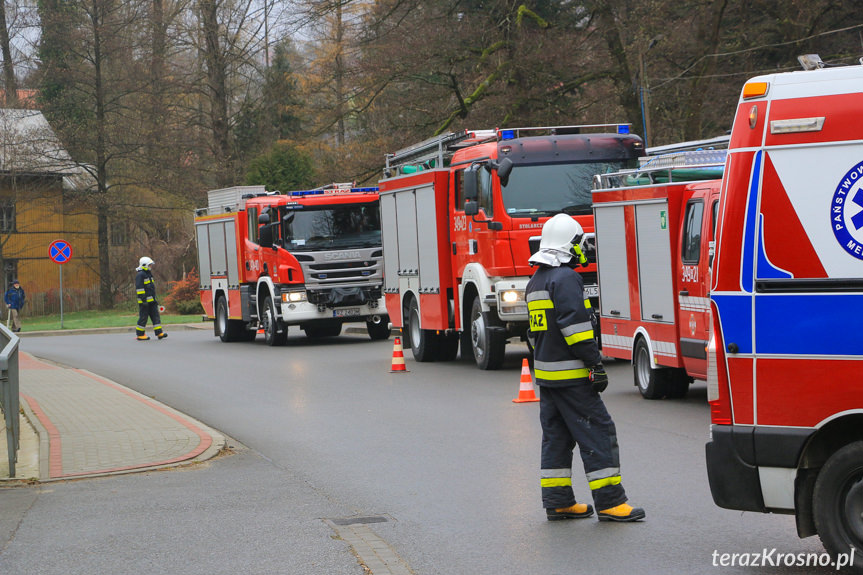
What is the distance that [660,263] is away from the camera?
1307 centimetres

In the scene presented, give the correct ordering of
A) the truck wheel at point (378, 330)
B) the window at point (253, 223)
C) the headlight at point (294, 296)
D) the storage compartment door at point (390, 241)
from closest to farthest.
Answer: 1. the storage compartment door at point (390, 241)
2. the headlight at point (294, 296)
3. the window at point (253, 223)
4. the truck wheel at point (378, 330)

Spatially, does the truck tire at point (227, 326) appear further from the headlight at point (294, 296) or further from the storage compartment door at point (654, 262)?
the storage compartment door at point (654, 262)

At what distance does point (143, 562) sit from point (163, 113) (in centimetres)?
4538

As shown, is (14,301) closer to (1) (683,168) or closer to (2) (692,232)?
(1) (683,168)

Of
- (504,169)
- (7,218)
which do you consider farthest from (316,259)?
(7,218)

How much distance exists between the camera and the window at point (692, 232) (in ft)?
40.2

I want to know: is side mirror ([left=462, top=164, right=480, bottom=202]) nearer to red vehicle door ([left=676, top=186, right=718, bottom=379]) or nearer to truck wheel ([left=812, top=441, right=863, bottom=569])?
red vehicle door ([left=676, top=186, right=718, bottom=379])

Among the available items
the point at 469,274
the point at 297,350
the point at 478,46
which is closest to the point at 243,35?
the point at 478,46

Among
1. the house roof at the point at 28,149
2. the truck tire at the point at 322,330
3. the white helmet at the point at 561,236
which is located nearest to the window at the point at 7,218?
the house roof at the point at 28,149

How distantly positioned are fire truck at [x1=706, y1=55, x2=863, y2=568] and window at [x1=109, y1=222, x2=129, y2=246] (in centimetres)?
4840

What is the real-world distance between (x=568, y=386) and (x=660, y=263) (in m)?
6.09

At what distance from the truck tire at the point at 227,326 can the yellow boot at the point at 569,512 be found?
21432 mm

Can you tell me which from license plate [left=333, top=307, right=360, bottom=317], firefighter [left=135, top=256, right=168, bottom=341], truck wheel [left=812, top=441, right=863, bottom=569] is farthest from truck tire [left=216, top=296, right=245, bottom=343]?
truck wheel [left=812, top=441, right=863, bottom=569]

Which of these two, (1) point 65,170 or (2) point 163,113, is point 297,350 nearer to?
(2) point 163,113
